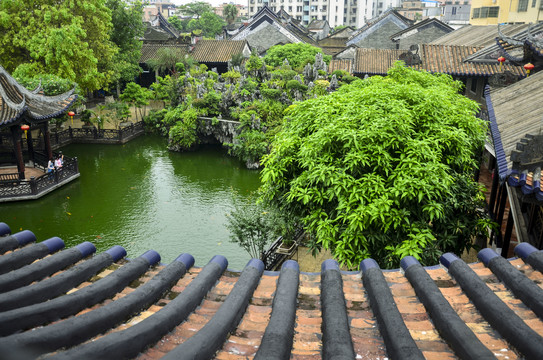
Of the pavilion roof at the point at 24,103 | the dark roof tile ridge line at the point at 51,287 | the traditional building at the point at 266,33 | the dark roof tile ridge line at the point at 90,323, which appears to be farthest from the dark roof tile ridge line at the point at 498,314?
the traditional building at the point at 266,33

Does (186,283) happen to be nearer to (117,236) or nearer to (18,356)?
(18,356)

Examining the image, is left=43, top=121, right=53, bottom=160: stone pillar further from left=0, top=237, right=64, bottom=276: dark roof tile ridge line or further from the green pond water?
left=0, top=237, right=64, bottom=276: dark roof tile ridge line

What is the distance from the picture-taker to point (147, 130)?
1154 inches

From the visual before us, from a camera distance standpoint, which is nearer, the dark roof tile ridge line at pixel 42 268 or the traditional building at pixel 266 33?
the dark roof tile ridge line at pixel 42 268

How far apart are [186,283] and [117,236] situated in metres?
11.4

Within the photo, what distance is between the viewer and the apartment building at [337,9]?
86875mm

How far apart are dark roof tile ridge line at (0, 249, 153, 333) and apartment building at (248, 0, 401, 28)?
3461 inches

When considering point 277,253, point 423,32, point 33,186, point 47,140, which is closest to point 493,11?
point 423,32

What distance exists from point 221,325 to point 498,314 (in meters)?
1.94

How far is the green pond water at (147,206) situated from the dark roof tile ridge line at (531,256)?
914 cm

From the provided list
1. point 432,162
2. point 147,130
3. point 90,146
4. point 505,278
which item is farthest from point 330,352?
point 147,130

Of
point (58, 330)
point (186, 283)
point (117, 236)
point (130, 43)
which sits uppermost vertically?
point (130, 43)

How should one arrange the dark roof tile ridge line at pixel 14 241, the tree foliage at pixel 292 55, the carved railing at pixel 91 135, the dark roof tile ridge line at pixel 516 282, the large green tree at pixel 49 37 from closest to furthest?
1. the dark roof tile ridge line at pixel 516 282
2. the dark roof tile ridge line at pixel 14 241
3. the large green tree at pixel 49 37
4. the carved railing at pixel 91 135
5. the tree foliage at pixel 292 55

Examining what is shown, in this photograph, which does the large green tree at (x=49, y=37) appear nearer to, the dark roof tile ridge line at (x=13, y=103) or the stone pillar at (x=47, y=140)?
the stone pillar at (x=47, y=140)
